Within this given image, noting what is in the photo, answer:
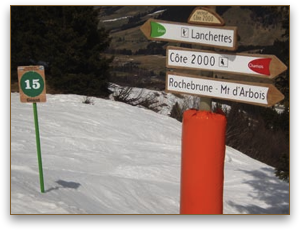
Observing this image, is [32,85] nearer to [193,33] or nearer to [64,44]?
[193,33]

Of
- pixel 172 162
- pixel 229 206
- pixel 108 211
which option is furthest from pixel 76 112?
pixel 108 211


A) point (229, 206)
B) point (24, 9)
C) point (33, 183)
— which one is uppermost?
point (24, 9)

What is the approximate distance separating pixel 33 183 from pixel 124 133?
5.57m

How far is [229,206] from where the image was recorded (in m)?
8.68

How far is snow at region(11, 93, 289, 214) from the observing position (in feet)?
22.6

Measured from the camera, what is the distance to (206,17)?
16.7 feet

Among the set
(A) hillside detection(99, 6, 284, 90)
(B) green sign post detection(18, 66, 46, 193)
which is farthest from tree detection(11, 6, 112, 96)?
(B) green sign post detection(18, 66, 46, 193)

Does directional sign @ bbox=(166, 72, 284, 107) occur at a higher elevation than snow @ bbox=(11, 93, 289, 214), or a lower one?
higher

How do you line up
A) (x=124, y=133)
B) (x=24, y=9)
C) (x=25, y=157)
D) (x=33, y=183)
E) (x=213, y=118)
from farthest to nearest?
1. (x=24, y=9)
2. (x=124, y=133)
3. (x=25, y=157)
4. (x=33, y=183)
5. (x=213, y=118)

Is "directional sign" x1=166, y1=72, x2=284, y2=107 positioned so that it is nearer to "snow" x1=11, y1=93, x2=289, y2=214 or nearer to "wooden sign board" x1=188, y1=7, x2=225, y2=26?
"wooden sign board" x1=188, y1=7, x2=225, y2=26

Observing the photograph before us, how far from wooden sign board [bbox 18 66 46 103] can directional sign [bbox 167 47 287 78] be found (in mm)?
1979

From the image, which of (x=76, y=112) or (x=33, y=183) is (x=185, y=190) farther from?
(x=76, y=112)

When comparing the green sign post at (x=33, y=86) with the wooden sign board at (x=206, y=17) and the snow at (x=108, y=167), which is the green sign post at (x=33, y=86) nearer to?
the snow at (x=108, y=167)

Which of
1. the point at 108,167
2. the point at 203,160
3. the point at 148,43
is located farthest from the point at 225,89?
the point at 148,43
